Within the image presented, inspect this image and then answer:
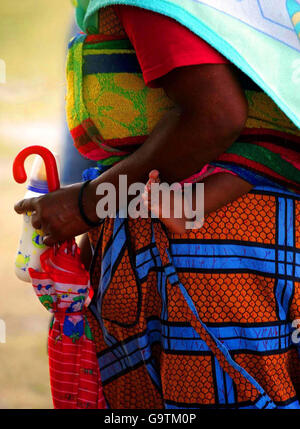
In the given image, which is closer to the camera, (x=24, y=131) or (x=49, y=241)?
(x=49, y=241)

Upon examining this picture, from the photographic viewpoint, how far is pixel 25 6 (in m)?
9.41

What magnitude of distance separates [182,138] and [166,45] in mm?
185

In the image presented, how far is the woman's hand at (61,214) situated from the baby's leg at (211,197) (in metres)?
0.15

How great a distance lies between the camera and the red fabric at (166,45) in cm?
108

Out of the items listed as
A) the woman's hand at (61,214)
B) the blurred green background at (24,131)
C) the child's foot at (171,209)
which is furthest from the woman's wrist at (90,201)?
the blurred green background at (24,131)

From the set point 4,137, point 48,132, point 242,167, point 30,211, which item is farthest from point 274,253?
point 4,137

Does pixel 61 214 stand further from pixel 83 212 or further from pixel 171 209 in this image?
pixel 171 209

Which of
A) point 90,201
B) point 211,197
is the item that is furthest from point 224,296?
point 90,201

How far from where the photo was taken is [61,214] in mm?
1352

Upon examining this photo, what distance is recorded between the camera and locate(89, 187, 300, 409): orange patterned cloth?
1312 millimetres

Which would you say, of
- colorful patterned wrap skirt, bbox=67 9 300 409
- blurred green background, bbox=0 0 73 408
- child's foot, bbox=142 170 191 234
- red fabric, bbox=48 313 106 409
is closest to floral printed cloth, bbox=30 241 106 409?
red fabric, bbox=48 313 106 409

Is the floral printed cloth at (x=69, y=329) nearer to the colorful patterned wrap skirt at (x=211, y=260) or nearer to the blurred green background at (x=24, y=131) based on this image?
the colorful patterned wrap skirt at (x=211, y=260)

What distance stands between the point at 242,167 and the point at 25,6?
29.5 ft
